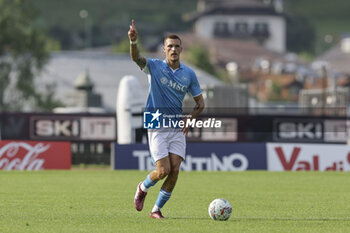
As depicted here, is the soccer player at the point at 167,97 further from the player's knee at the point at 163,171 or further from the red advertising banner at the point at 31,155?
the red advertising banner at the point at 31,155

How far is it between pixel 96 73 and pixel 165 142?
193 ft

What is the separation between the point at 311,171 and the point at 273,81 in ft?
378

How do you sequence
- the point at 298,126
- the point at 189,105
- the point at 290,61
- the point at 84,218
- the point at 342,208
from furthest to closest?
the point at 290,61 < the point at 189,105 < the point at 298,126 < the point at 342,208 < the point at 84,218

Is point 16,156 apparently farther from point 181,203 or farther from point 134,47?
point 134,47

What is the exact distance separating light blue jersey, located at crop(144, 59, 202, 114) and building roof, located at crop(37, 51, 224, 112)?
51.7 meters

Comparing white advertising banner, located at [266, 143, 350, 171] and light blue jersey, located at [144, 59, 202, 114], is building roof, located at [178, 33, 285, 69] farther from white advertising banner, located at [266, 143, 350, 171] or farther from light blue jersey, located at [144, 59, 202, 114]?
light blue jersey, located at [144, 59, 202, 114]

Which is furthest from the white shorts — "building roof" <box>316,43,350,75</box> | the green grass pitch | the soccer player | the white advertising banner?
"building roof" <box>316,43,350,75</box>

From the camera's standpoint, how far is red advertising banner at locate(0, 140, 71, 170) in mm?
28562

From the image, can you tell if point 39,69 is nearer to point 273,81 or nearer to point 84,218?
point 84,218

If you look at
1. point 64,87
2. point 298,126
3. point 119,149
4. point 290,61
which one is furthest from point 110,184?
point 290,61

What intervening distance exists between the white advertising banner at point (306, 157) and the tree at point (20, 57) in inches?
1394

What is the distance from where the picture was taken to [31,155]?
28.8 m

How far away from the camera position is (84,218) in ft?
44.0

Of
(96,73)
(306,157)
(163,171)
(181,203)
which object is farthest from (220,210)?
(96,73)
